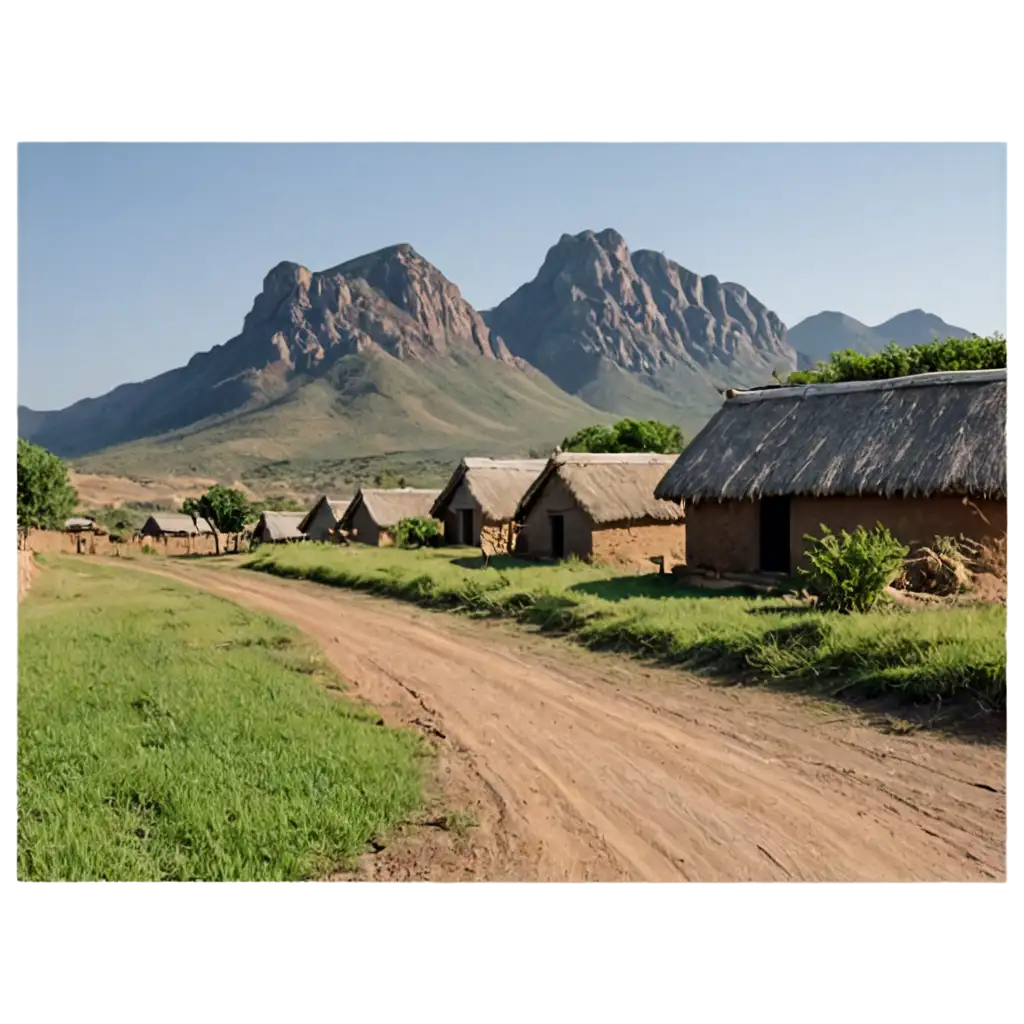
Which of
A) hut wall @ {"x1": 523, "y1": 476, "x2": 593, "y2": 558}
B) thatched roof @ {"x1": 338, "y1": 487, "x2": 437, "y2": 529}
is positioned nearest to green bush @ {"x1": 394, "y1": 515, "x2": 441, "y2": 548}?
thatched roof @ {"x1": 338, "y1": 487, "x2": 437, "y2": 529}

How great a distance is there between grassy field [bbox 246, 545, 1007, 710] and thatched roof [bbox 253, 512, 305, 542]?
63.1ft

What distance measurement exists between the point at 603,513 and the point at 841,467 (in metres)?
5.33

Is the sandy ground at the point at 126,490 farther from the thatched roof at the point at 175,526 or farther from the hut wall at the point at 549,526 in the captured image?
the hut wall at the point at 549,526

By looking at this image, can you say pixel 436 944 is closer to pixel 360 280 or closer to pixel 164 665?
pixel 164 665

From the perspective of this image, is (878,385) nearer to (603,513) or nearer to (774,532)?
(774,532)

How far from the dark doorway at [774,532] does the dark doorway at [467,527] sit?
11.2 m

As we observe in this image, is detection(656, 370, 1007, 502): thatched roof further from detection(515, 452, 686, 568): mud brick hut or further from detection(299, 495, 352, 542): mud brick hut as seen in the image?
detection(299, 495, 352, 542): mud brick hut

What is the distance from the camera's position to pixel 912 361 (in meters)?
22.1

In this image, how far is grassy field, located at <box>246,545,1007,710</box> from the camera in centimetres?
648

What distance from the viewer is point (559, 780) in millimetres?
5352

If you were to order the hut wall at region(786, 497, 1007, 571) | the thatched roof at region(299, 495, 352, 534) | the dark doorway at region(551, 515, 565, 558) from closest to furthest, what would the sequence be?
the hut wall at region(786, 497, 1007, 571) < the dark doorway at region(551, 515, 565, 558) < the thatched roof at region(299, 495, 352, 534)

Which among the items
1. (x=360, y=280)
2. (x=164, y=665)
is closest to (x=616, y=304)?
(x=360, y=280)

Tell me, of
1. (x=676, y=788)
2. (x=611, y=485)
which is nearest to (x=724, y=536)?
(x=611, y=485)

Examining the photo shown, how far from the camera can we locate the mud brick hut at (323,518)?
98.2 ft
